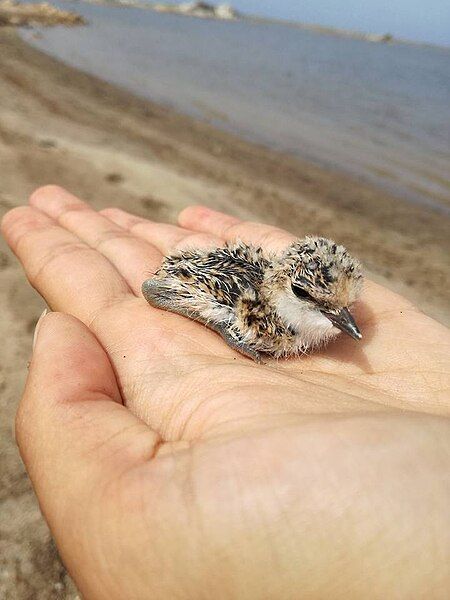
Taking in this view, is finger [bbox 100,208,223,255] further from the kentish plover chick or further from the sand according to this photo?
the sand

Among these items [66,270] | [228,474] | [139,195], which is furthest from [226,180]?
[228,474]

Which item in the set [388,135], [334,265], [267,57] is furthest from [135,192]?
[267,57]

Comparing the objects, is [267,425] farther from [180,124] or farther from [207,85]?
[207,85]

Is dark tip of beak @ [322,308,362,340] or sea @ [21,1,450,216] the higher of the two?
dark tip of beak @ [322,308,362,340]

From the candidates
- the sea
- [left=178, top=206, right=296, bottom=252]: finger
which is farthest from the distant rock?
[left=178, top=206, right=296, bottom=252]: finger

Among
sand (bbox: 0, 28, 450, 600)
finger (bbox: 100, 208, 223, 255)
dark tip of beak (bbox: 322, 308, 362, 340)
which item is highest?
dark tip of beak (bbox: 322, 308, 362, 340)

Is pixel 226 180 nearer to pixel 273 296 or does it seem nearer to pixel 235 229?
pixel 235 229
